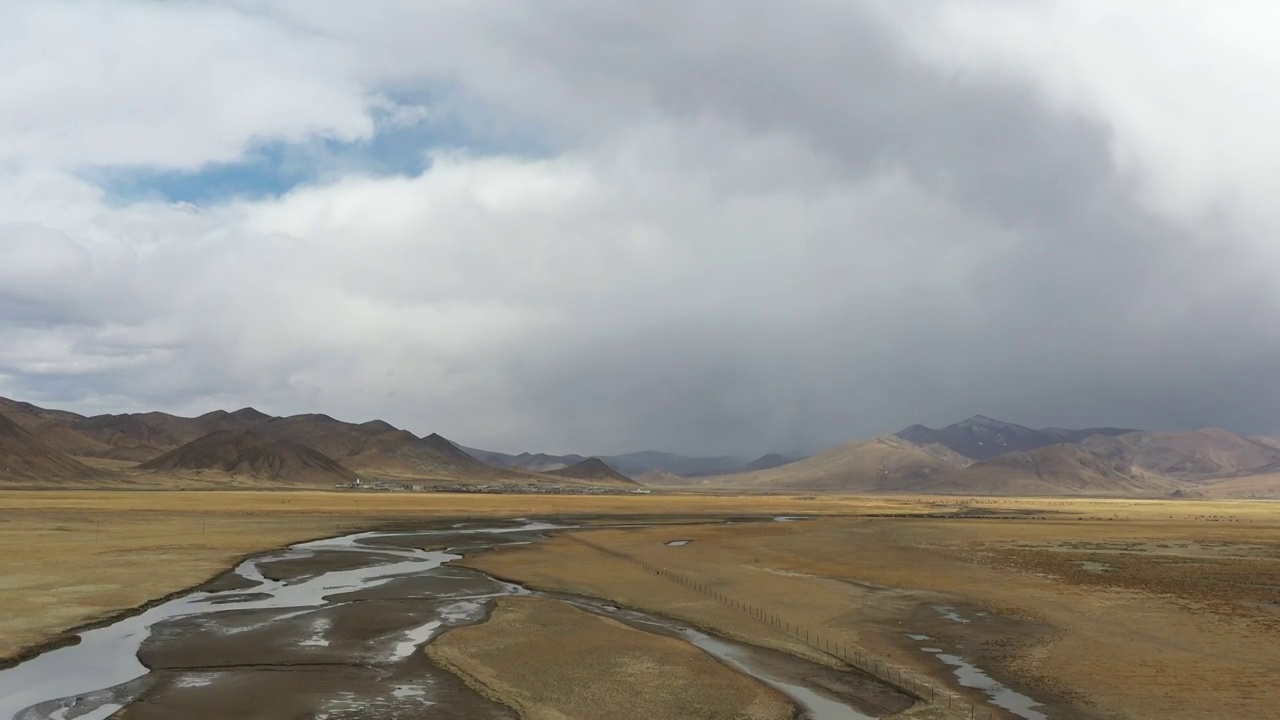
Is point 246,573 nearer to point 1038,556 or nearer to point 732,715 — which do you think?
point 732,715

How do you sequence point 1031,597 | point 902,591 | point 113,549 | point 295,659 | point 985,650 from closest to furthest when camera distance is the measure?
point 295,659 → point 985,650 → point 1031,597 → point 902,591 → point 113,549

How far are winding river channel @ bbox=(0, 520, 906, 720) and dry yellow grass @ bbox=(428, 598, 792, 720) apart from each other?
90 centimetres

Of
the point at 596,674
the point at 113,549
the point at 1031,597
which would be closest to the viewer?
the point at 596,674

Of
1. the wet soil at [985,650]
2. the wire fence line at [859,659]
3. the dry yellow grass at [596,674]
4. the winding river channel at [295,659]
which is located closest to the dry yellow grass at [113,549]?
the winding river channel at [295,659]

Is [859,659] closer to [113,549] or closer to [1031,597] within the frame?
[1031,597]

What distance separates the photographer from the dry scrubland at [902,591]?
84.8 feet

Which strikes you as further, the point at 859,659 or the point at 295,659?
the point at 859,659

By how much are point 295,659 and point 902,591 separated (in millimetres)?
29043

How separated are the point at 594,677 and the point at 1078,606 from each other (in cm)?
2411

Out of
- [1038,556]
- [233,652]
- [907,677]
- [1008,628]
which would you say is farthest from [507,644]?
[1038,556]

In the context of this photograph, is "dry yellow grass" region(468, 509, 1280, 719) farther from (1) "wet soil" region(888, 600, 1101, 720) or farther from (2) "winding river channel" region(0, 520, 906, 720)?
(2) "winding river channel" region(0, 520, 906, 720)

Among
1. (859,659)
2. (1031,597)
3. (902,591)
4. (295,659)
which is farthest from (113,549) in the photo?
(1031,597)

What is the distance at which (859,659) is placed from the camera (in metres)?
27.8

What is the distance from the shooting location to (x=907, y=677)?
25.4 metres
